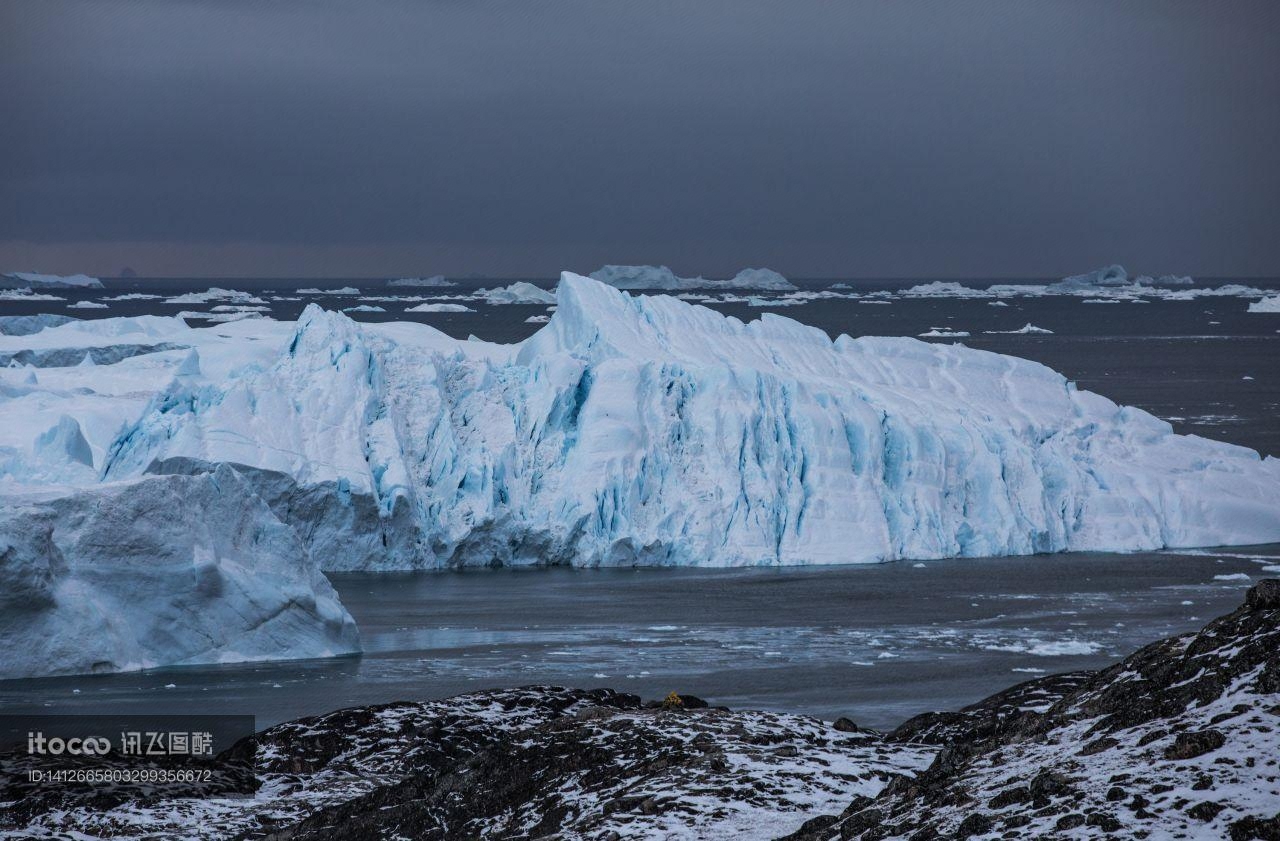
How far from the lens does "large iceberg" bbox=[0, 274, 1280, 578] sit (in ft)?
96.3

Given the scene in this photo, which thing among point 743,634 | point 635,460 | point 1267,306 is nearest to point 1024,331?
point 1267,306

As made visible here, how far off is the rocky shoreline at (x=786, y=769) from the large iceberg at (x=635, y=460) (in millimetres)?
14339

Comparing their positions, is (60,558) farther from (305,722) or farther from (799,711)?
(799,711)

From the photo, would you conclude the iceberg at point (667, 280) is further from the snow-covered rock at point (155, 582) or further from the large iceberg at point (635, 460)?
the snow-covered rock at point (155, 582)

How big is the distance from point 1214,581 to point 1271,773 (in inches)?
844

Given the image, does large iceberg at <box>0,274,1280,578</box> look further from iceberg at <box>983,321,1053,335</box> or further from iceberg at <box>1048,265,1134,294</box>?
iceberg at <box>1048,265,1134,294</box>

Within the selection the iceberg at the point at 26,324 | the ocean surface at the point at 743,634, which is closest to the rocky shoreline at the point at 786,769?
the ocean surface at the point at 743,634

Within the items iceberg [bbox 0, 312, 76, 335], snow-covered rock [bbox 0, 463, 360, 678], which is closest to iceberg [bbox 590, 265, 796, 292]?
iceberg [bbox 0, 312, 76, 335]

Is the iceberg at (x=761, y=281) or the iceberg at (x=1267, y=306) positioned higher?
the iceberg at (x=761, y=281)

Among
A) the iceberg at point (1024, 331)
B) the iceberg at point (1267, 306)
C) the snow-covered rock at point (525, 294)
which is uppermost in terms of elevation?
the snow-covered rock at point (525, 294)

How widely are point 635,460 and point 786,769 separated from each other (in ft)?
63.0

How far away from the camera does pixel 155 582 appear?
21109mm

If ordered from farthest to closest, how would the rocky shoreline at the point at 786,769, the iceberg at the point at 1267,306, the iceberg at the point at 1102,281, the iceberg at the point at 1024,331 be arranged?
the iceberg at the point at 1102,281
the iceberg at the point at 1267,306
the iceberg at the point at 1024,331
the rocky shoreline at the point at 786,769

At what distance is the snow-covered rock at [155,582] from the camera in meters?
20.2
